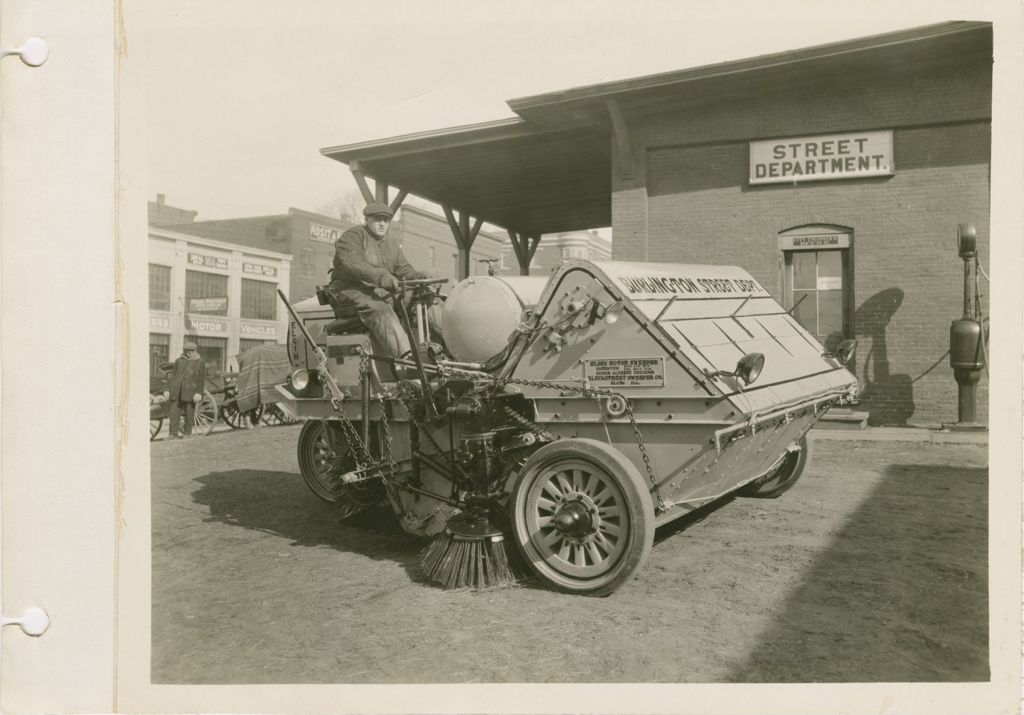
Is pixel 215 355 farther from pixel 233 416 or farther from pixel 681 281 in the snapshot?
pixel 681 281

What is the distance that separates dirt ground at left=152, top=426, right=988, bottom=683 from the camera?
13.4 ft

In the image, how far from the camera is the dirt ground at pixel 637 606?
409 centimetres

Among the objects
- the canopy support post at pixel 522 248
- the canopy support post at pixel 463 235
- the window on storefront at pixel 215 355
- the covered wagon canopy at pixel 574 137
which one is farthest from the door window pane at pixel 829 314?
the window on storefront at pixel 215 355

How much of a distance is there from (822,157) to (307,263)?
2303 centimetres

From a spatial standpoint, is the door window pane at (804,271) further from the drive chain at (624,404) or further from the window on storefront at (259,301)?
the window on storefront at (259,301)

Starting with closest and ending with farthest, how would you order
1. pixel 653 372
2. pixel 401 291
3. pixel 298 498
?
pixel 653 372, pixel 401 291, pixel 298 498

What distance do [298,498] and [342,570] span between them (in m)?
2.85

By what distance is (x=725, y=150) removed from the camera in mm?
12117

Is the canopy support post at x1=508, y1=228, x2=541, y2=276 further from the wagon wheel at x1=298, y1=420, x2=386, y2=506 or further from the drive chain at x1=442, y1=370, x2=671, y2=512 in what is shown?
the drive chain at x1=442, y1=370, x2=671, y2=512

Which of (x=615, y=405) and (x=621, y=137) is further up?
(x=621, y=137)

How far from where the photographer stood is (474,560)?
5164 mm

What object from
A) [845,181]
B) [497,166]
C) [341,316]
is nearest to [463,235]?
[497,166]

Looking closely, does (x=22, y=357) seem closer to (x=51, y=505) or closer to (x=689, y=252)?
(x=51, y=505)

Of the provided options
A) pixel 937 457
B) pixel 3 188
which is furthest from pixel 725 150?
pixel 3 188
